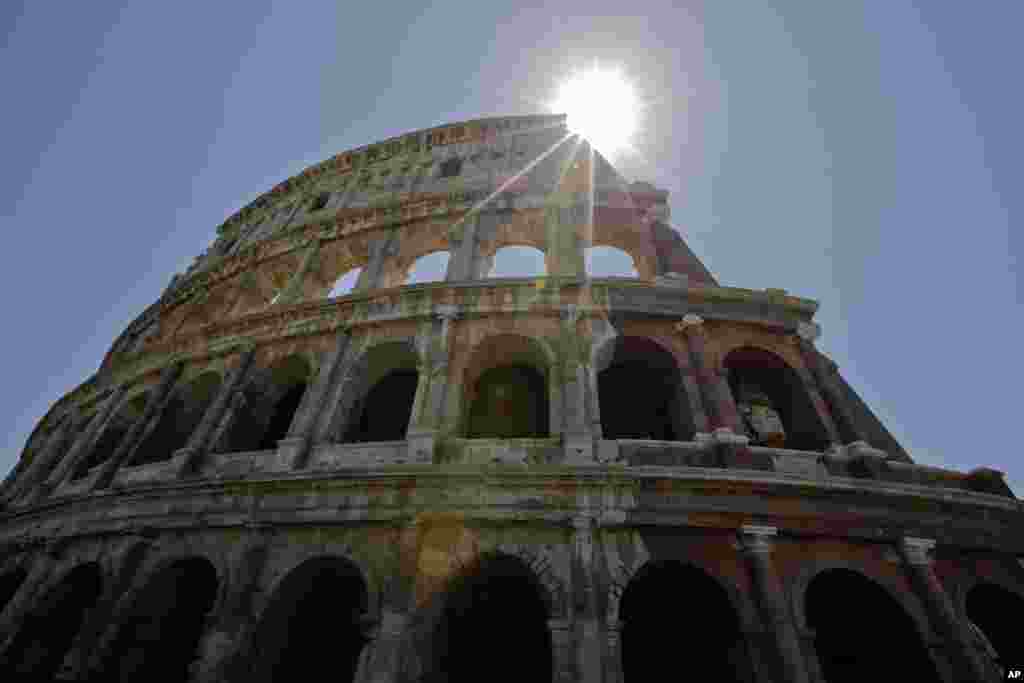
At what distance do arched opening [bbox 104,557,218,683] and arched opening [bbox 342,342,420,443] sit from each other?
11.1ft

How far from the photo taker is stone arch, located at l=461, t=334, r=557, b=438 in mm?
8766

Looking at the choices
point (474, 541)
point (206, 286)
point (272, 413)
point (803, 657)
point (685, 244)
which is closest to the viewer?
point (803, 657)

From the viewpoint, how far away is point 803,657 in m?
5.55

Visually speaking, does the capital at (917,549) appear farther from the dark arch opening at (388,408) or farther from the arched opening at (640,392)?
the dark arch opening at (388,408)

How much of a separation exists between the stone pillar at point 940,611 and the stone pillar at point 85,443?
16017mm

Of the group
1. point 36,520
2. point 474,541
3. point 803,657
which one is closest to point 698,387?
point 803,657

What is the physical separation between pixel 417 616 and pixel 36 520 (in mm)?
9099

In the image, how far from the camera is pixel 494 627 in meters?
6.92

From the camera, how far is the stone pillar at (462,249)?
11.0m

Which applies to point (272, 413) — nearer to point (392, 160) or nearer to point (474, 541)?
point (474, 541)

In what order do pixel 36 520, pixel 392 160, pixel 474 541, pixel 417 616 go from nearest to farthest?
pixel 417 616 < pixel 474 541 < pixel 36 520 < pixel 392 160

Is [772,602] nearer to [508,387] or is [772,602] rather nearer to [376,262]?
[508,387]

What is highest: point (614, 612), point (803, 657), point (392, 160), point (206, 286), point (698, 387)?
point (392, 160)

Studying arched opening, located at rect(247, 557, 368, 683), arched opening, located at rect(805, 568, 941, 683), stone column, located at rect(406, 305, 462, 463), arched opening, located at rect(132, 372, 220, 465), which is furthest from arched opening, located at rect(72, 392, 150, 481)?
arched opening, located at rect(805, 568, 941, 683)
